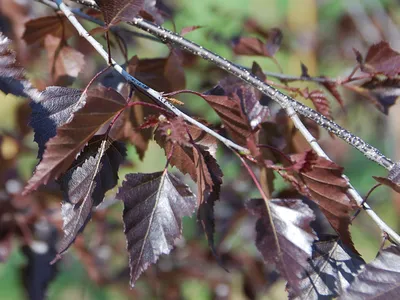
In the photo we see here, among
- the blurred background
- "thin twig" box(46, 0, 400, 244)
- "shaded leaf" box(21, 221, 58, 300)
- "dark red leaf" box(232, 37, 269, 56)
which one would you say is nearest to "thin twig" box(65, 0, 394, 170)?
"thin twig" box(46, 0, 400, 244)

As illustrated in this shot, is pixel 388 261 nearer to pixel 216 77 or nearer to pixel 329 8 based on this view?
pixel 216 77

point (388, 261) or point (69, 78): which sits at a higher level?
point (388, 261)

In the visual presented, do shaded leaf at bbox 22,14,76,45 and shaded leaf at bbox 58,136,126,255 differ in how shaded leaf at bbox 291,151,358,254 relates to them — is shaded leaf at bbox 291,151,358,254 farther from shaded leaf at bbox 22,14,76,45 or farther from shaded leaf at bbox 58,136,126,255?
shaded leaf at bbox 22,14,76,45

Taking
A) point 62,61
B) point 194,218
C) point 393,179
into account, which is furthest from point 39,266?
point 194,218

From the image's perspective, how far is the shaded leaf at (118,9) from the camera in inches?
23.9

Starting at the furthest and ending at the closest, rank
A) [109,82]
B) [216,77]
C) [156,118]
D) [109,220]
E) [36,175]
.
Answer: [109,220] < [216,77] < [109,82] < [156,118] < [36,175]

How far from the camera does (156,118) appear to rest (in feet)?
1.95

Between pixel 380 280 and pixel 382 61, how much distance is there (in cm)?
42

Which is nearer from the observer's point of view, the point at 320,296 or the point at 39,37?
the point at 320,296

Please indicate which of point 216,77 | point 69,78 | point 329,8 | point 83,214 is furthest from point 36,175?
point 329,8

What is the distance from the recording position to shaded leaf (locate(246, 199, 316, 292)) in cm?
56

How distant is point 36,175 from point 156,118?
16 centimetres

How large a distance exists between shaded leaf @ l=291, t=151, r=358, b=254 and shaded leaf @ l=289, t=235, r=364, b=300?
0.04 meters

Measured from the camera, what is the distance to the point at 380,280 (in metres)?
0.55
